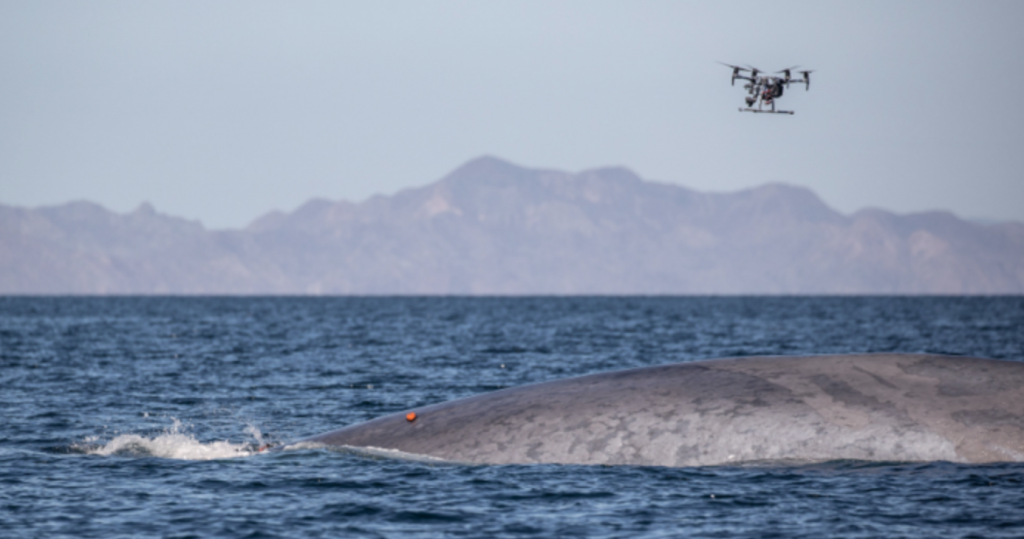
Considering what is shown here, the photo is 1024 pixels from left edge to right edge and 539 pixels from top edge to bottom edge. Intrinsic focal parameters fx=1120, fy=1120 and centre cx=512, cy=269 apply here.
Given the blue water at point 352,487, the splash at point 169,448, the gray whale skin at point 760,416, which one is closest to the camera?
the gray whale skin at point 760,416

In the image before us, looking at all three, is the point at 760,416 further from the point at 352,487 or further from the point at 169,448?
the point at 169,448

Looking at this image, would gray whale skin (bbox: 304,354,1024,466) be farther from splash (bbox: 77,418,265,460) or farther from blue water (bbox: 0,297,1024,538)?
splash (bbox: 77,418,265,460)

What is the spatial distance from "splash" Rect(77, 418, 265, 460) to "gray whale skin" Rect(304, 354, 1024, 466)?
6.14 m

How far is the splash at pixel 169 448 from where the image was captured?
2142cm

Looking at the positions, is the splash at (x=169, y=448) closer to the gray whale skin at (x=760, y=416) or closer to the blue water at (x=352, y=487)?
the blue water at (x=352, y=487)

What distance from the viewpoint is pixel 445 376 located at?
4112 cm

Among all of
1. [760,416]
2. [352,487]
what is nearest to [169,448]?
[352,487]

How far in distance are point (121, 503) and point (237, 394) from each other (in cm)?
1820

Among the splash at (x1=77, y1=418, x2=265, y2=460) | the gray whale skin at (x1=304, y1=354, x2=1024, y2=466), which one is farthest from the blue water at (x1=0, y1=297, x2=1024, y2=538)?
the gray whale skin at (x1=304, y1=354, x2=1024, y2=466)

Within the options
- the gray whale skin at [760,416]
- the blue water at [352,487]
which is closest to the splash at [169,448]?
the blue water at [352,487]

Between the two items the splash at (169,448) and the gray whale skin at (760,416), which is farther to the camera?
the splash at (169,448)

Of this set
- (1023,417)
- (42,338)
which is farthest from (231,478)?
(42,338)

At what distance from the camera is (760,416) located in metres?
15.0

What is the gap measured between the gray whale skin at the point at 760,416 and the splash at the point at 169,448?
6.14 m
